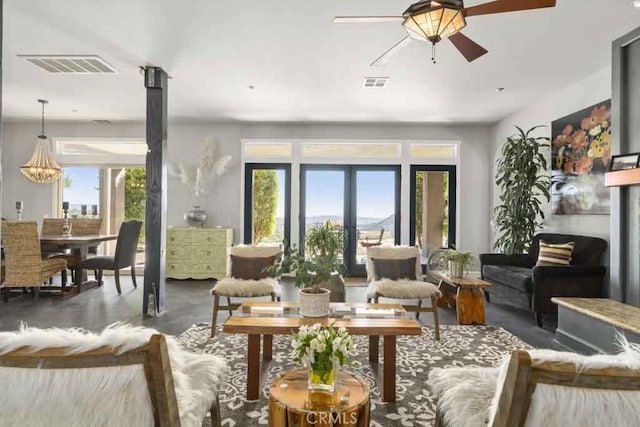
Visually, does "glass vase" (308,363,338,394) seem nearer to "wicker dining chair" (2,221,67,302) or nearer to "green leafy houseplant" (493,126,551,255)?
"green leafy houseplant" (493,126,551,255)

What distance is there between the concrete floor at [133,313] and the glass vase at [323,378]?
2.49 metres

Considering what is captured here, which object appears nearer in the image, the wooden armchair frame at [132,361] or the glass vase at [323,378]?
the wooden armchair frame at [132,361]

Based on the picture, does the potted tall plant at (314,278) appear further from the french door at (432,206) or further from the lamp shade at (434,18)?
the french door at (432,206)

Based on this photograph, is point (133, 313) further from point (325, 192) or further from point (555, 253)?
point (555, 253)

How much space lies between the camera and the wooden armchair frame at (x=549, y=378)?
3.22 feet

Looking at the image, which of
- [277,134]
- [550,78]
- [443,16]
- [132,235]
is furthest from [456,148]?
[132,235]

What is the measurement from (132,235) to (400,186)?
4577 millimetres

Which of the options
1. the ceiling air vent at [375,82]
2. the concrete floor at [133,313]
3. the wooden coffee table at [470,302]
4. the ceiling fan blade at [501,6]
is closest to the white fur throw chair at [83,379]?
the ceiling fan blade at [501,6]

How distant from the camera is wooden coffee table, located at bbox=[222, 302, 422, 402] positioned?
7.73 ft

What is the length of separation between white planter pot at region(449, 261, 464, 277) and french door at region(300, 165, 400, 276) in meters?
2.75

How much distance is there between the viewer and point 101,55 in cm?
402

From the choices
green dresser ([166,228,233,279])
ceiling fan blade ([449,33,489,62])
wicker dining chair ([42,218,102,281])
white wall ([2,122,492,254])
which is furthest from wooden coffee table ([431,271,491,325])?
wicker dining chair ([42,218,102,281])

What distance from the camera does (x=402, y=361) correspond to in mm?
2953

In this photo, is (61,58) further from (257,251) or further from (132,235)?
(257,251)
